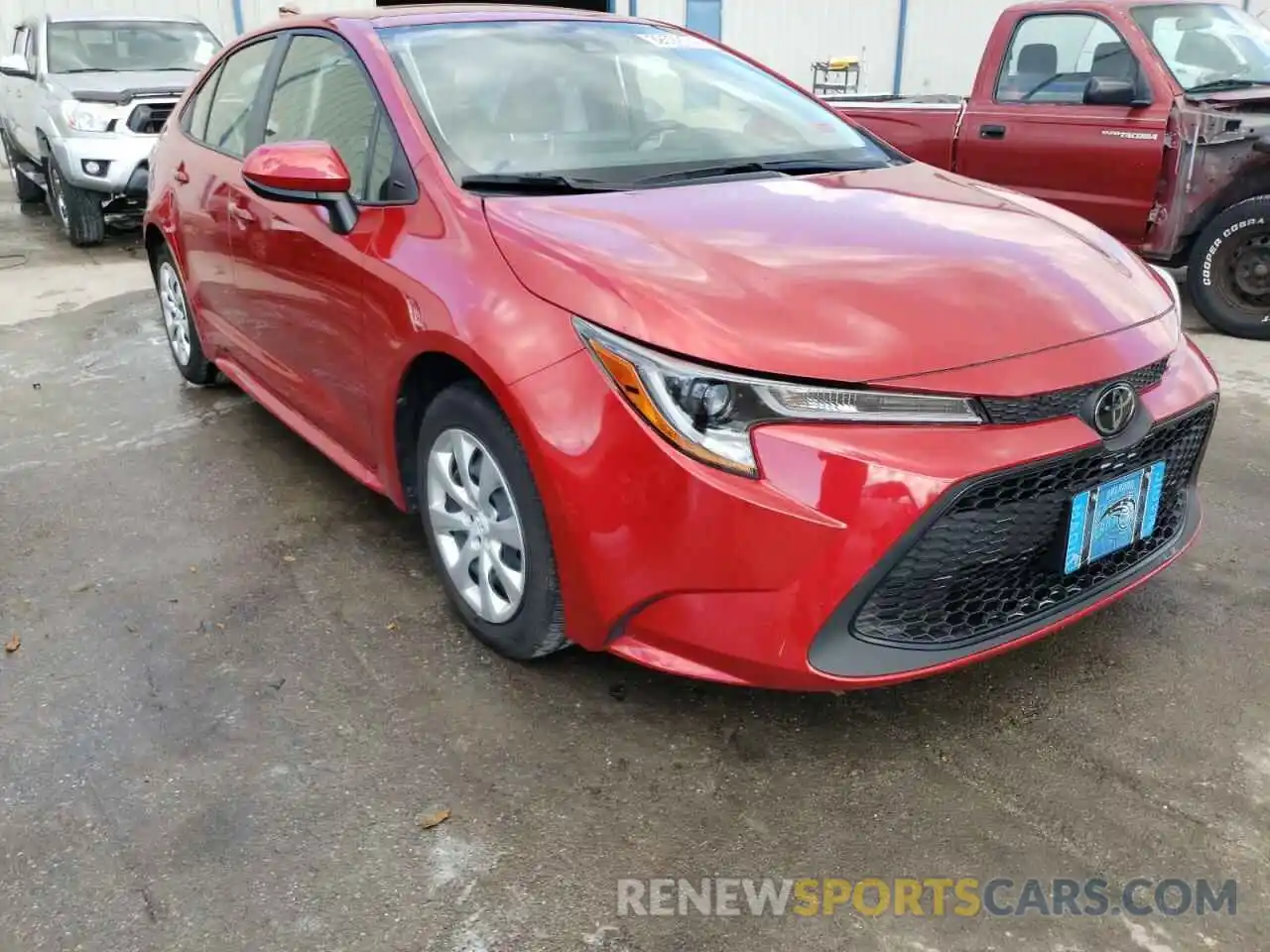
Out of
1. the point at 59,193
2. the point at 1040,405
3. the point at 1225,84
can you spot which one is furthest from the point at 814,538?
the point at 59,193

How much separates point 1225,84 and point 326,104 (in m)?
4.76

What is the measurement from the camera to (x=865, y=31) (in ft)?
56.7

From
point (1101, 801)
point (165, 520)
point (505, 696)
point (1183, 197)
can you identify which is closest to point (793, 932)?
point (1101, 801)

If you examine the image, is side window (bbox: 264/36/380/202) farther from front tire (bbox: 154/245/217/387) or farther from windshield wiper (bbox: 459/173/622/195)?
front tire (bbox: 154/245/217/387)

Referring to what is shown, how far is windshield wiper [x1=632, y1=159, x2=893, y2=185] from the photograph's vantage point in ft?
9.34

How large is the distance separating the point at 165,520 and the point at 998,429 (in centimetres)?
275

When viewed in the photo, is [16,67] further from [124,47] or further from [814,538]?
[814,538]

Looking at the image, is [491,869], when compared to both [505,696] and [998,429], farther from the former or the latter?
[998,429]

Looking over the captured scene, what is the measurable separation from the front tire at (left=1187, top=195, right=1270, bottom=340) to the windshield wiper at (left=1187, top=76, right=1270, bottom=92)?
63 centimetres

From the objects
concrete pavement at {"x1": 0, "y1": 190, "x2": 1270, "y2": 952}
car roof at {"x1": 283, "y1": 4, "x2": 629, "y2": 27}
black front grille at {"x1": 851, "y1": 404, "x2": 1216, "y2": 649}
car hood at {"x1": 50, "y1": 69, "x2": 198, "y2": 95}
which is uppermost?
car roof at {"x1": 283, "y1": 4, "x2": 629, "y2": 27}

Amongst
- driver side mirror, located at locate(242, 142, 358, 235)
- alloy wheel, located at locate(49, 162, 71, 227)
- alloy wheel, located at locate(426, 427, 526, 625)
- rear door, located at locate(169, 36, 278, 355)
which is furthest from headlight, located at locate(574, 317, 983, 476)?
alloy wheel, located at locate(49, 162, 71, 227)

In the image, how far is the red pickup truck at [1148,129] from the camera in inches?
218

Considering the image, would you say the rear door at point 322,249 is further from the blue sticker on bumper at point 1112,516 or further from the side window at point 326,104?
the blue sticker on bumper at point 1112,516

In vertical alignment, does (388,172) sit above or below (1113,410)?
above
